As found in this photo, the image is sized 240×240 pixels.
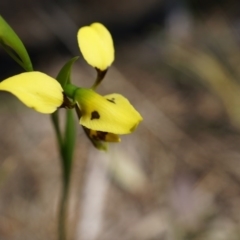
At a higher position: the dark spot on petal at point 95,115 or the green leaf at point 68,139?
the dark spot on petal at point 95,115

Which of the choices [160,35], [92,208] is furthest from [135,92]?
[92,208]

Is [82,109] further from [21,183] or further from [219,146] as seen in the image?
[219,146]

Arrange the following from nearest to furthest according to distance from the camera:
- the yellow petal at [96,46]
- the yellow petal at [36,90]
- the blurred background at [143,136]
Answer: the yellow petal at [36,90] → the yellow petal at [96,46] → the blurred background at [143,136]

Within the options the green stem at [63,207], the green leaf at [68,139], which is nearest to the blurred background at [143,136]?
the green stem at [63,207]

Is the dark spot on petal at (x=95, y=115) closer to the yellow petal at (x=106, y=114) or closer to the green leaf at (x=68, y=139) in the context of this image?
the yellow petal at (x=106, y=114)

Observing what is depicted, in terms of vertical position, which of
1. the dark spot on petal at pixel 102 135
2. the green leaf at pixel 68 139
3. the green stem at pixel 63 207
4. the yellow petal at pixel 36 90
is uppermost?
the yellow petal at pixel 36 90

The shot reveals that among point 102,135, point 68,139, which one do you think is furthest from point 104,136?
point 68,139

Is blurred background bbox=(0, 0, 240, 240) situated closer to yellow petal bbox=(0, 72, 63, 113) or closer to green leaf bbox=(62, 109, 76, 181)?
green leaf bbox=(62, 109, 76, 181)
